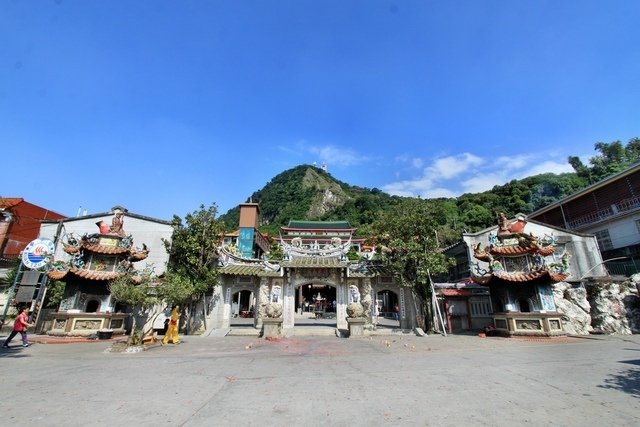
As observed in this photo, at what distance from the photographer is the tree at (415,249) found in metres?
18.6

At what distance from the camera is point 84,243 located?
17.8 meters

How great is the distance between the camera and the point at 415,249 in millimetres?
18578

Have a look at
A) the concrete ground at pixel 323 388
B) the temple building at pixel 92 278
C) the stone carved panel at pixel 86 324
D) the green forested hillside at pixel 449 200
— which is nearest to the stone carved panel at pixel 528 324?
the concrete ground at pixel 323 388

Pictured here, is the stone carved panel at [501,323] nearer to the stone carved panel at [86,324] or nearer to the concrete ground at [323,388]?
the concrete ground at [323,388]

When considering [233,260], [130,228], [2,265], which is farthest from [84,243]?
[2,265]

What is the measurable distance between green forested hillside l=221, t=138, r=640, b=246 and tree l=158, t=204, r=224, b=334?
1004 cm

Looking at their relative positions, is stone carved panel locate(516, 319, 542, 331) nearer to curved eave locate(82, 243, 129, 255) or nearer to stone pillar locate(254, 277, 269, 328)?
stone pillar locate(254, 277, 269, 328)

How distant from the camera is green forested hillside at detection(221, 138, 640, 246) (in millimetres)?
50781

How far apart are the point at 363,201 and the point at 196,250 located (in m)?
78.1

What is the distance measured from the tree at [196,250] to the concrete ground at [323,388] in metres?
7.23

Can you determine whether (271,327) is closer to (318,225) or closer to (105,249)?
(105,249)

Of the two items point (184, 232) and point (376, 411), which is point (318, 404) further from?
point (184, 232)

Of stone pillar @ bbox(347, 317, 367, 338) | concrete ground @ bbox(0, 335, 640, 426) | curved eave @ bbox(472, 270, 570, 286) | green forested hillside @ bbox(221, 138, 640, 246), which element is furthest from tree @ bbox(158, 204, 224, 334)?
curved eave @ bbox(472, 270, 570, 286)

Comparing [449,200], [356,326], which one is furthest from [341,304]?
[449,200]
